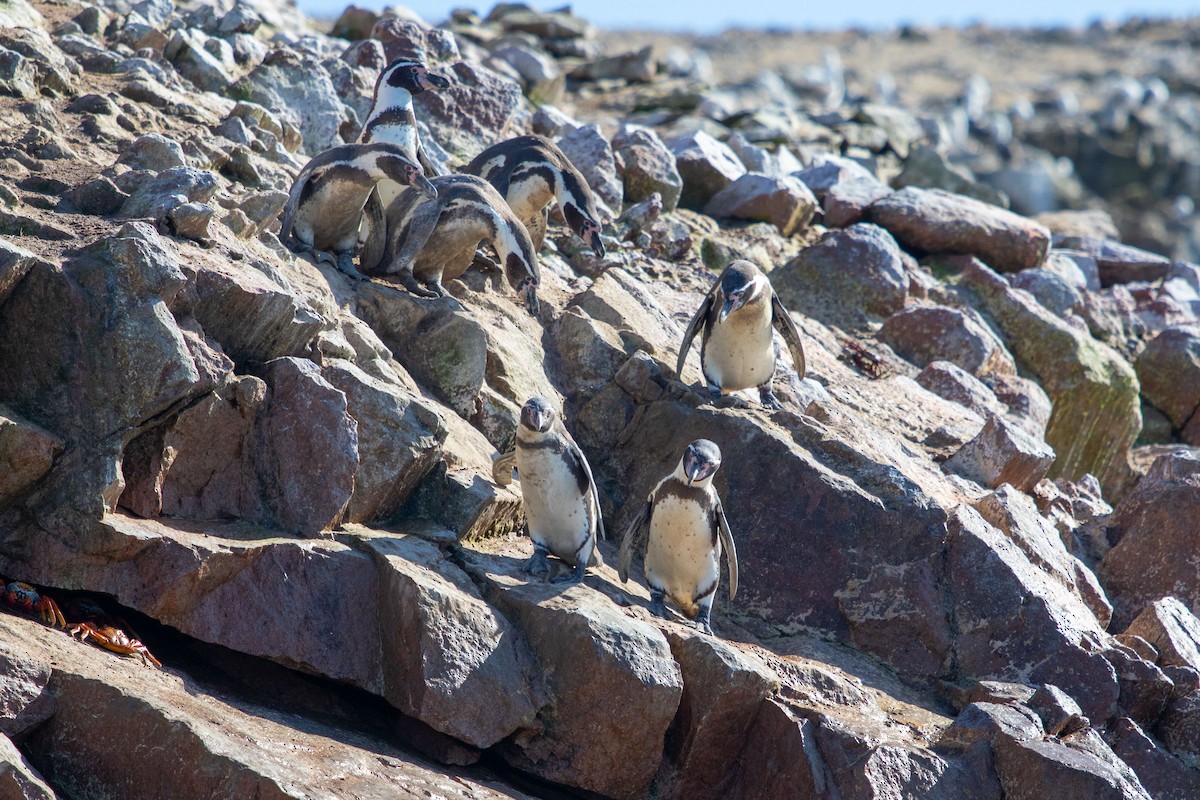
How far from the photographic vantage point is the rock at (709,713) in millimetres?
6086

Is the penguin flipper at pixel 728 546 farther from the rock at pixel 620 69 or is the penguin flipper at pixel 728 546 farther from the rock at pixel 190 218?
the rock at pixel 620 69

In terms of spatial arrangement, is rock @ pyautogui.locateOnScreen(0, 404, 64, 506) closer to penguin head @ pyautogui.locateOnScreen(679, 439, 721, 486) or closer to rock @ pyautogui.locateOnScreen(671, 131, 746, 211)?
penguin head @ pyautogui.locateOnScreen(679, 439, 721, 486)

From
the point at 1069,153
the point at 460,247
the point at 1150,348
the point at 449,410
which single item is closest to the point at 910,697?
the point at 449,410

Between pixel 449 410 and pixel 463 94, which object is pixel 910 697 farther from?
pixel 463 94

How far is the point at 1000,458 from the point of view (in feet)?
27.6

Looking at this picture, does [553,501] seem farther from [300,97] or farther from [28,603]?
[300,97]

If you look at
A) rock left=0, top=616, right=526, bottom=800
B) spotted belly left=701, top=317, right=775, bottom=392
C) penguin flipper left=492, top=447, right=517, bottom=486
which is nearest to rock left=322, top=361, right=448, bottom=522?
penguin flipper left=492, top=447, right=517, bottom=486

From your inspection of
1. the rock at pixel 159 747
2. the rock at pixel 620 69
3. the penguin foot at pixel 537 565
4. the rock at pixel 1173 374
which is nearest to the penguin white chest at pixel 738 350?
the penguin foot at pixel 537 565

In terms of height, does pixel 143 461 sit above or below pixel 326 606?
above

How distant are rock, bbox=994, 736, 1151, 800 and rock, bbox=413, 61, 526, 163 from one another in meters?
7.69

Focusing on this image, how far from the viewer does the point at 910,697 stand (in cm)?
685

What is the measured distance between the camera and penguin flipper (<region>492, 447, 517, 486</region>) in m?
6.92

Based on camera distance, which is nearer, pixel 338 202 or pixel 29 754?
pixel 29 754

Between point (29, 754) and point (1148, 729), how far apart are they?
553 centimetres
